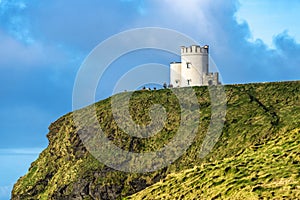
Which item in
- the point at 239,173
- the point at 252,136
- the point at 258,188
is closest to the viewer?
the point at 258,188

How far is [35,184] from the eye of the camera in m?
114

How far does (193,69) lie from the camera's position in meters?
121

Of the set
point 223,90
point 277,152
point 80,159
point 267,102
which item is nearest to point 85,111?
point 80,159

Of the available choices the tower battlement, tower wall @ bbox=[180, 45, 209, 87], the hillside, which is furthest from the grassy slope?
the tower battlement

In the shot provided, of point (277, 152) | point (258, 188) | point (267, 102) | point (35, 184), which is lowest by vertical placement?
point (258, 188)

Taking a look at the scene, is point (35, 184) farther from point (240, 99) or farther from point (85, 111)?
point (240, 99)

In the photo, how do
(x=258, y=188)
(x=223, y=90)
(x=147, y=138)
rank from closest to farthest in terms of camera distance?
1. (x=258, y=188)
2. (x=147, y=138)
3. (x=223, y=90)

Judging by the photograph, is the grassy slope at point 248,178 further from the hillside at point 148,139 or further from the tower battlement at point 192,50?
the tower battlement at point 192,50

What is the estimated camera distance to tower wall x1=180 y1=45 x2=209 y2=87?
120 m

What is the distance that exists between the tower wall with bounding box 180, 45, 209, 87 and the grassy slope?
49866mm

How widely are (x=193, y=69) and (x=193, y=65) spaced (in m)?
1.00

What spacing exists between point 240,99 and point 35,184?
3616 centimetres

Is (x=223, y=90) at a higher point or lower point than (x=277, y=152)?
higher

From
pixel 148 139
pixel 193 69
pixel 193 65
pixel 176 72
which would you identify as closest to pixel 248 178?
pixel 148 139
